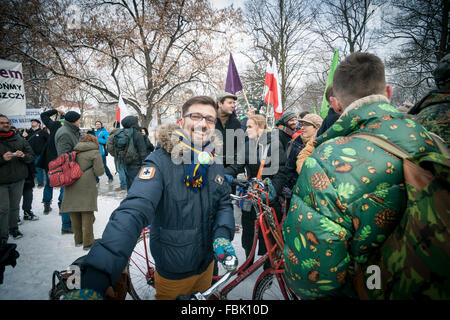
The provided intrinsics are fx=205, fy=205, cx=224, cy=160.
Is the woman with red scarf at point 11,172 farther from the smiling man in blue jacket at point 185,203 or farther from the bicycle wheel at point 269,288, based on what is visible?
the bicycle wheel at point 269,288

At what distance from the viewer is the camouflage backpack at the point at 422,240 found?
0.60 metres

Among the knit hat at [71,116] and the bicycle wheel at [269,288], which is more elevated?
the knit hat at [71,116]

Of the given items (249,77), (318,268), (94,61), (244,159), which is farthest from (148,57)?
(318,268)

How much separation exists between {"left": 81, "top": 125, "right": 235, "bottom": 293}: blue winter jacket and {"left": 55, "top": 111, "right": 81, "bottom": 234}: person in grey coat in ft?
11.0

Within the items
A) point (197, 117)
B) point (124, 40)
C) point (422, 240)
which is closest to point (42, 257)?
point (197, 117)

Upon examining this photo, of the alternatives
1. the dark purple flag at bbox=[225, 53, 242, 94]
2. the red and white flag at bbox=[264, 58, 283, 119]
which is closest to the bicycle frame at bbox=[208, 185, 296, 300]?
the red and white flag at bbox=[264, 58, 283, 119]

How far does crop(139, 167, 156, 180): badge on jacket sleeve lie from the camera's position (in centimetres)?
140

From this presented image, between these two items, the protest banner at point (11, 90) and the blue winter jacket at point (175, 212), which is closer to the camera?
the blue winter jacket at point (175, 212)

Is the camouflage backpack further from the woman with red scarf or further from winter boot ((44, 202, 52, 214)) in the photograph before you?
winter boot ((44, 202, 52, 214))

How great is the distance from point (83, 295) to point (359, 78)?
1648 mm

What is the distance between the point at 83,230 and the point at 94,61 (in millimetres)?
11574

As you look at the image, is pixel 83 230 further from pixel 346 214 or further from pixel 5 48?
pixel 5 48

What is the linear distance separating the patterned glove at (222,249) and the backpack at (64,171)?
3232 mm

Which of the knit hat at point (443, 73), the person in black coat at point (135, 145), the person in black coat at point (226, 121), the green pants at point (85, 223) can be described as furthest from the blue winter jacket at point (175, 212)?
the person in black coat at point (135, 145)
